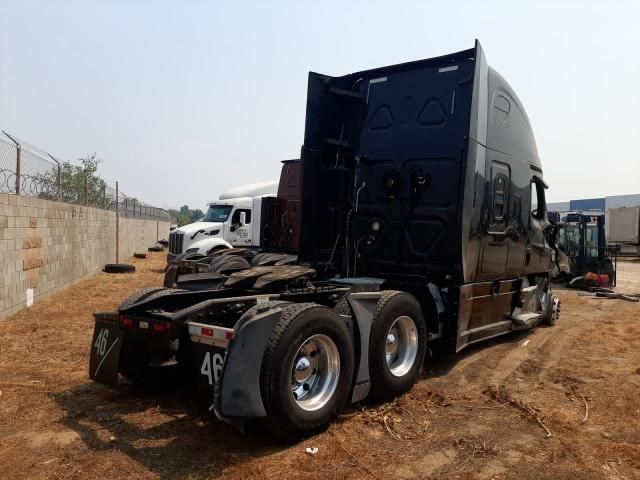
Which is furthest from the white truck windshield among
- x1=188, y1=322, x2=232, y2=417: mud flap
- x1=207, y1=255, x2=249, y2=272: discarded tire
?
x1=188, y1=322, x2=232, y2=417: mud flap

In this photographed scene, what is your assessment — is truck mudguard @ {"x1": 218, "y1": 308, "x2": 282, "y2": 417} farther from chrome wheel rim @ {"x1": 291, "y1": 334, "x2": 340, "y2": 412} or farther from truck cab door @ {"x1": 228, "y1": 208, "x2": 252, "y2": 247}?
truck cab door @ {"x1": 228, "y1": 208, "x2": 252, "y2": 247}

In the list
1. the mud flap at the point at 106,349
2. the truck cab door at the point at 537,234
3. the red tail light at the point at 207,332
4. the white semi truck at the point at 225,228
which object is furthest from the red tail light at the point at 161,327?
the white semi truck at the point at 225,228

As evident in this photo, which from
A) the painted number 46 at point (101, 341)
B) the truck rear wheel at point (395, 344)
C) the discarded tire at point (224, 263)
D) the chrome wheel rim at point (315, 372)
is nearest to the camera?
the chrome wheel rim at point (315, 372)

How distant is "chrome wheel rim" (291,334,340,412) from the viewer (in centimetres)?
409

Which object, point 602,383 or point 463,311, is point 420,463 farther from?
point 602,383

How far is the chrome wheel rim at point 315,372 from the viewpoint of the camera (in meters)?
4.09

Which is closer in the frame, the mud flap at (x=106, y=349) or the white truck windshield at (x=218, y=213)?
the mud flap at (x=106, y=349)

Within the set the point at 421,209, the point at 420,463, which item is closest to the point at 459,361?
the point at 421,209

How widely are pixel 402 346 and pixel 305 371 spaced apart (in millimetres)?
1555

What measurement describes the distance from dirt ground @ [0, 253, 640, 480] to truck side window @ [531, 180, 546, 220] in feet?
7.37

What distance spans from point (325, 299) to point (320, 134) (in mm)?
2650

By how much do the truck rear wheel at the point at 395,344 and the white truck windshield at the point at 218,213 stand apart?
1301 cm

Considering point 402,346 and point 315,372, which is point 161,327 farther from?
point 402,346

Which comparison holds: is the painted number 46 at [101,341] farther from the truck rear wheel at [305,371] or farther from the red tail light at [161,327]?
the truck rear wheel at [305,371]
